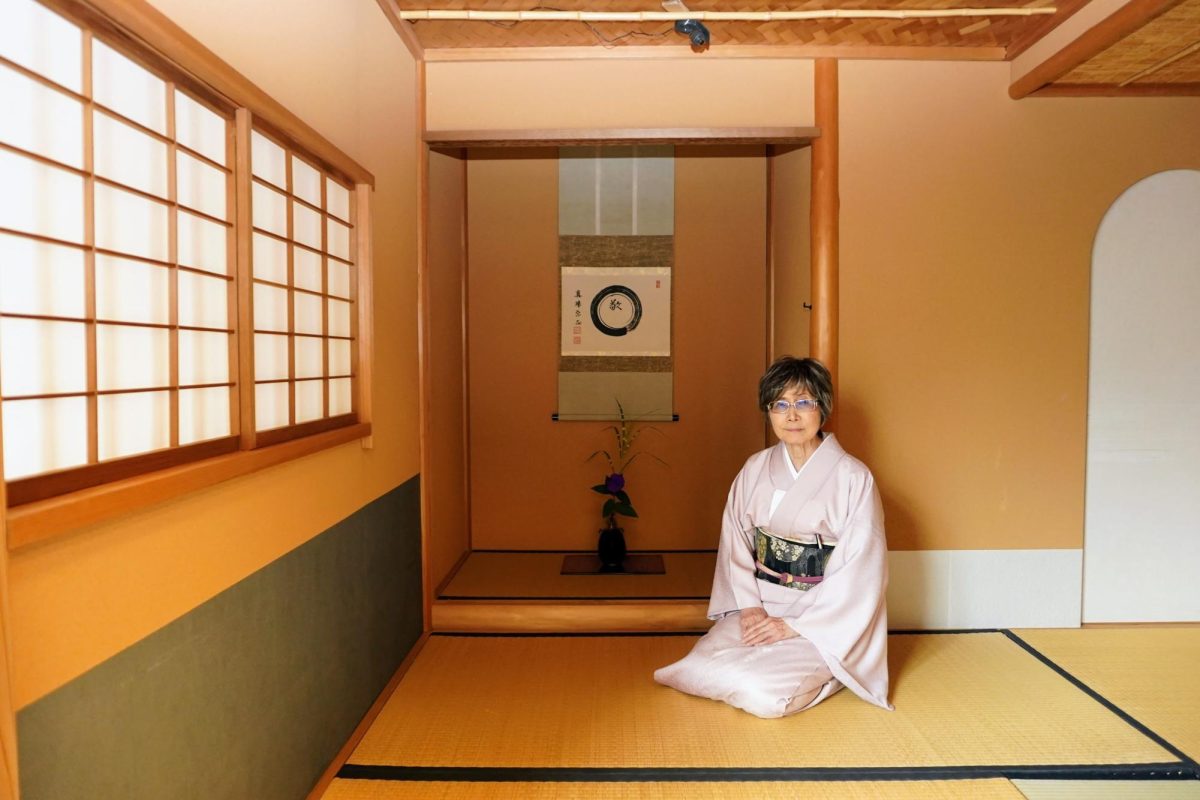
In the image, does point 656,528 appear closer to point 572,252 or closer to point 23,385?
point 572,252

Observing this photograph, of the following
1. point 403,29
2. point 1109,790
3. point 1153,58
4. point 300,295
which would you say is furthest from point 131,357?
point 1153,58

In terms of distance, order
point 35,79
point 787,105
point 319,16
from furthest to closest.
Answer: point 787,105 → point 319,16 → point 35,79

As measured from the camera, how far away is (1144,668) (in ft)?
9.68

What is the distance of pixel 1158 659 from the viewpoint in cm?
304

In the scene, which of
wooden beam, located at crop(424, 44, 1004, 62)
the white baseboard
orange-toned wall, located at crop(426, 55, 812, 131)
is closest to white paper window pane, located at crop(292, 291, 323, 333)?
orange-toned wall, located at crop(426, 55, 812, 131)

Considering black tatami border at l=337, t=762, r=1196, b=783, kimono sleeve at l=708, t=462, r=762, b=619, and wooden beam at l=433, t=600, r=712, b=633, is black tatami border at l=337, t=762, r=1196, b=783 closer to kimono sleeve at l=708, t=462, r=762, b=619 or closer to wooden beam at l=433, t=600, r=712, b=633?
kimono sleeve at l=708, t=462, r=762, b=619

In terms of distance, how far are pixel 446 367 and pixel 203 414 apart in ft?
7.49

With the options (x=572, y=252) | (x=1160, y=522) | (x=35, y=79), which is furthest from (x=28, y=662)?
(x=1160, y=522)

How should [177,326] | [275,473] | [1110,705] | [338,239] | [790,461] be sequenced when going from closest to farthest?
[177,326] < [275,473] < [338,239] < [1110,705] < [790,461]

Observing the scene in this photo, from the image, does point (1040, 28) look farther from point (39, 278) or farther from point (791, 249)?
point (39, 278)

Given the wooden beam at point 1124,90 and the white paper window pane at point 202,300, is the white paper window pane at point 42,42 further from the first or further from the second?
the wooden beam at point 1124,90

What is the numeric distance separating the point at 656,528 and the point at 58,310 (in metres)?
3.62

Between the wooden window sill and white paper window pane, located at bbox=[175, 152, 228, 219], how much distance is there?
54 centimetres

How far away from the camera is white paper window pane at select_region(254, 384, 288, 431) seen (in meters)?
1.91
